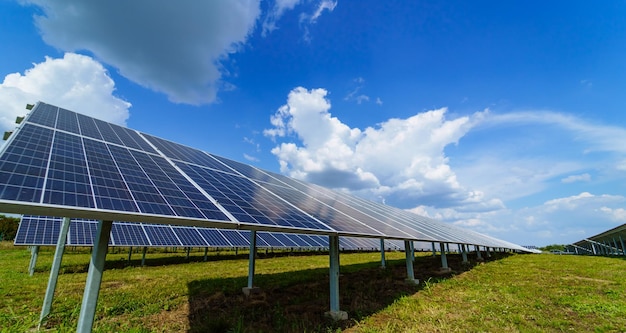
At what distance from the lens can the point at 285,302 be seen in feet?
33.7

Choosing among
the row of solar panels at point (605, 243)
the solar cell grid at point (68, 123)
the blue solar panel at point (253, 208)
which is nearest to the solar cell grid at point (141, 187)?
the blue solar panel at point (253, 208)

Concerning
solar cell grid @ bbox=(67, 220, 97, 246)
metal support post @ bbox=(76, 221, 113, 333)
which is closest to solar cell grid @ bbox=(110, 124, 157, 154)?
metal support post @ bbox=(76, 221, 113, 333)

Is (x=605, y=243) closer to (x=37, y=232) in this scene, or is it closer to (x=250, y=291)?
(x=250, y=291)

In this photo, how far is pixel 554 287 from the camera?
1327 cm

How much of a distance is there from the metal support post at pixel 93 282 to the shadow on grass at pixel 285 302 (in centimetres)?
327

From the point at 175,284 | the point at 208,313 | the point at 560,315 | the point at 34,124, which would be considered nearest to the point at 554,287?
the point at 560,315

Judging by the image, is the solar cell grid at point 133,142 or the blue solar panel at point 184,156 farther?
the blue solar panel at point 184,156

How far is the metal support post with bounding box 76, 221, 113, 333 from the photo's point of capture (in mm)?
4753

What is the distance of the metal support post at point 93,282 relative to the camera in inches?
187

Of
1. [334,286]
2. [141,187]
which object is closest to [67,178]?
[141,187]

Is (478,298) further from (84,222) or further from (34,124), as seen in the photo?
(84,222)

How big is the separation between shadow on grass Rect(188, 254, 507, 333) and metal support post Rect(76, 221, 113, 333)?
129 inches

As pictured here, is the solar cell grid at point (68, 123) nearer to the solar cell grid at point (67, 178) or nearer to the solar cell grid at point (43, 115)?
the solar cell grid at point (43, 115)

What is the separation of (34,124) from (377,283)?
14338mm
